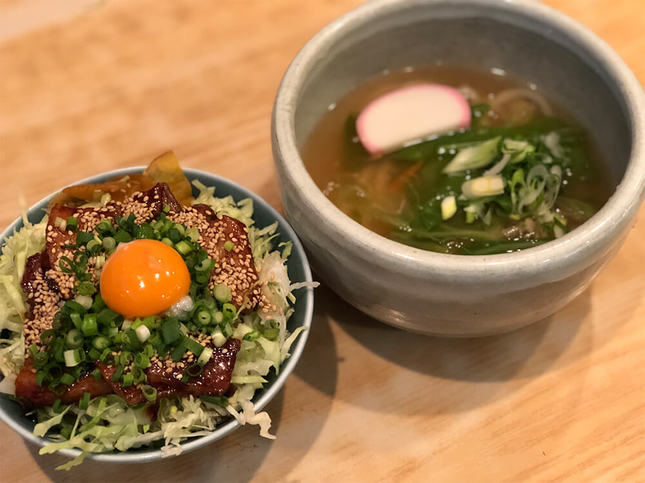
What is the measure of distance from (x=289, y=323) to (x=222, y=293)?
0.19 m

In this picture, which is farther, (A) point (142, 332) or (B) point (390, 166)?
(B) point (390, 166)

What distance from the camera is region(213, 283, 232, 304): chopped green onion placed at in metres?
1.21

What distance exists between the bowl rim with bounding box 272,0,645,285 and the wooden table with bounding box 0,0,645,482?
397mm

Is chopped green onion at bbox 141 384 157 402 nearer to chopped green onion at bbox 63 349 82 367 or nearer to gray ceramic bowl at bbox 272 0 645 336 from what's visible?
chopped green onion at bbox 63 349 82 367

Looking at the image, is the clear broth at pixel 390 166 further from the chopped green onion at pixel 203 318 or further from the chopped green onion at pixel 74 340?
the chopped green onion at pixel 74 340

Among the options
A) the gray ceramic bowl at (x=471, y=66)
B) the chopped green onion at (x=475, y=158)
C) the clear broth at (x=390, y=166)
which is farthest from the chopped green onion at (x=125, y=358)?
the chopped green onion at (x=475, y=158)

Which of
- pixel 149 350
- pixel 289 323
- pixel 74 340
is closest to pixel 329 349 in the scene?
pixel 289 323

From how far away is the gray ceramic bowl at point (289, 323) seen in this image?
113 centimetres

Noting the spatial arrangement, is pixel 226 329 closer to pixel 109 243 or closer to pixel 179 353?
pixel 179 353

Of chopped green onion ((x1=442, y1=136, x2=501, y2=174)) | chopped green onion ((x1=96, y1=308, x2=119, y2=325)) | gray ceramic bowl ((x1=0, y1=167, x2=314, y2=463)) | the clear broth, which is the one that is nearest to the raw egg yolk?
chopped green onion ((x1=96, y1=308, x2=119, y2=325))

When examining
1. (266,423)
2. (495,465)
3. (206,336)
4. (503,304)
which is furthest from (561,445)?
(206,336)

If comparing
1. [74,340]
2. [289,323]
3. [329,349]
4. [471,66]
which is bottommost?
[329,349]

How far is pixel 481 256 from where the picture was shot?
1.10 meters

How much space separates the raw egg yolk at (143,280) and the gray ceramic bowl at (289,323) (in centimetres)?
25
